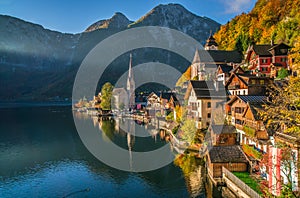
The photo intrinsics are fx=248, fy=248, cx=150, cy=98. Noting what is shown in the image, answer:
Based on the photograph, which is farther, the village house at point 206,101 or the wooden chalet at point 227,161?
the village house at point 206,101

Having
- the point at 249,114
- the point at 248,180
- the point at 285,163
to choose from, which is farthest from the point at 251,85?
the point at 285,163

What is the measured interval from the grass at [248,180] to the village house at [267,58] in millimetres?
30102

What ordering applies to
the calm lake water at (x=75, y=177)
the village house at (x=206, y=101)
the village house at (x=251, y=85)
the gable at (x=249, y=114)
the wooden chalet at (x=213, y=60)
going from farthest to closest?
the wooden chalet at (x=213, y=60) < the village house at (x=206, y=101) < the village house at (x=251, y=85) < the gable at (x=249, y=114) < the calm lake water at (x=75, y=177)

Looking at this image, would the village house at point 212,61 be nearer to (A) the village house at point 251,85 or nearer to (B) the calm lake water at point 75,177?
(A) the village house at point 251,85

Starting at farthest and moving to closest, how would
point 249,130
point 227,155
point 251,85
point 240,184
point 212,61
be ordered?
point 212,61 → point 251,85 → point 249,130 → point 227,155 → point 240,184

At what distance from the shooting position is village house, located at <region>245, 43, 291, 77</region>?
49969 mm

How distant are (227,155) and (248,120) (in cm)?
699

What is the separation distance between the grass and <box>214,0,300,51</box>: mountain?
129 feet

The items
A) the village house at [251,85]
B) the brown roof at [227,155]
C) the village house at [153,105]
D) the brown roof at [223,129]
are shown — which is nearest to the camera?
the brown roof at [227,155]

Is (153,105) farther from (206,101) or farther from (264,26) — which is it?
(206,101)

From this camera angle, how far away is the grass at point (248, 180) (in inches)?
790

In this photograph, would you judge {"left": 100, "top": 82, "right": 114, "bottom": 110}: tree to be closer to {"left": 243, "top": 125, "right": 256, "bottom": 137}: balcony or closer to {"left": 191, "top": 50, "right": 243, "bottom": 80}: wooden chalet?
{"left": 191, "top": 50, "right": 243, "bottom": 80}: wooden chalet

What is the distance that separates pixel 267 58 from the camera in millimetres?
51688

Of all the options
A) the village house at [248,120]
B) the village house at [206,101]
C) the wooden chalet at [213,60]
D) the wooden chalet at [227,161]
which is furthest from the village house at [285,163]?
the wooden chalet at [213,60]
